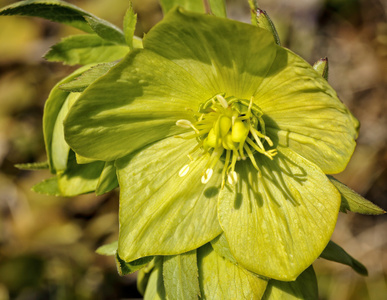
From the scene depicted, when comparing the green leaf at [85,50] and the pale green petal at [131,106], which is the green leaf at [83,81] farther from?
the green leaf at [85,50]

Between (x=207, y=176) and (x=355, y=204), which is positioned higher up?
(x=355, y=204)

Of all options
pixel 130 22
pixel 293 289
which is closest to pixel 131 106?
pixel 130 22

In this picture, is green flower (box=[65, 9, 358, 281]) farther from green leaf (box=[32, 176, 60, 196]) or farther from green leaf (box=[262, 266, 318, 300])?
green leaf (box=[32, 176, 60, 196])

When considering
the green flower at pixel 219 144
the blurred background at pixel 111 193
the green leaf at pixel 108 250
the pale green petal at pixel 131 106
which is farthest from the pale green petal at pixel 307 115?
the blurred background at pixel 111 193

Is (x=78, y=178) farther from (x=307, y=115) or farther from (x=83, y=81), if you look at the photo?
(x=307, y=115)

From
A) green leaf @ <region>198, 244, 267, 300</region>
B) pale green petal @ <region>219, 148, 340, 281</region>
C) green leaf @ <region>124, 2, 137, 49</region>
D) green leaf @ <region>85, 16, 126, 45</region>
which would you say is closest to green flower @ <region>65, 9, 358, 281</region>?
pale green petal @ <region>219, 148, 340, 281</region>
